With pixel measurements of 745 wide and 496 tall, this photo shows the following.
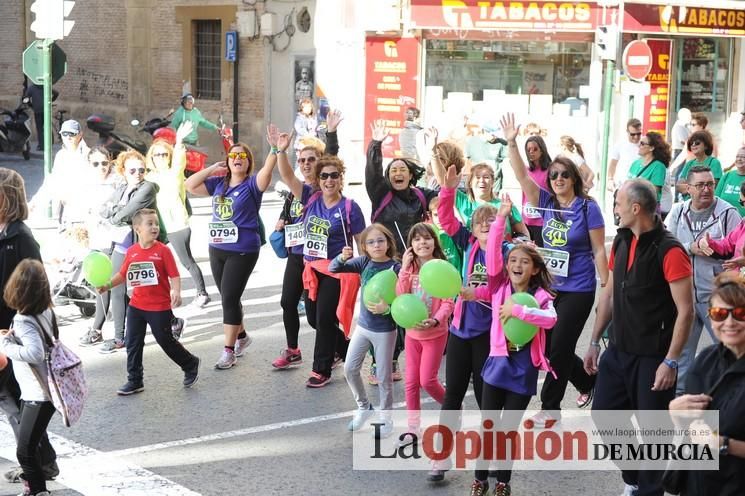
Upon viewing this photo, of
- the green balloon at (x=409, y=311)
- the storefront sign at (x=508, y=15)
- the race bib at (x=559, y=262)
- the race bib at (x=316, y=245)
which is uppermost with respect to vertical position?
the storefront sign at (x=508, y=15)

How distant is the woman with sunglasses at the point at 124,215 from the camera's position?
1003cm

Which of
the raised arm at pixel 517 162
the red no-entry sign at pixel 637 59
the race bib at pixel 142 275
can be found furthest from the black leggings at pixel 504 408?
the red no-entry sign at pixel 637 59

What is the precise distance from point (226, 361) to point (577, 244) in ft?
11.4

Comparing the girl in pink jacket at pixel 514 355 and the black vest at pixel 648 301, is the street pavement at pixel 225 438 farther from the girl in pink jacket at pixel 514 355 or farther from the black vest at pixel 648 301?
the black vest at pixel 648 301

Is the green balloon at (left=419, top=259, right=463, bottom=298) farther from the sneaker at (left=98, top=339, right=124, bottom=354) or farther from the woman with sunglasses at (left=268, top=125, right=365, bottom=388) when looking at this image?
the sneaker at (left=98, top=339, right=124, bottom=354)

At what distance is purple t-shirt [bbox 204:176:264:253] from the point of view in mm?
9531

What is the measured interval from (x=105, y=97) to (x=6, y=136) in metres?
5.28

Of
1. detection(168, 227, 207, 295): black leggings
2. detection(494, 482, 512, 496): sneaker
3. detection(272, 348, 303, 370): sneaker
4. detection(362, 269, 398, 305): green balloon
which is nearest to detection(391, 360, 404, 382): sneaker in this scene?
detection(272, 348, 303, 370): sneaker

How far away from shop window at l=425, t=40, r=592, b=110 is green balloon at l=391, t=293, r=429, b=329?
17059 millimetres

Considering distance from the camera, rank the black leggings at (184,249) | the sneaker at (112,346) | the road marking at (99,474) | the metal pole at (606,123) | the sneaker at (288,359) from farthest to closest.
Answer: the metal pole at (606,123), the black leggings at (184,249), the sneaker at (112,346), the sneaker at (288,359), the road marking at (99,474)

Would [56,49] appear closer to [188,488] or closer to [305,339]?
[305,339]

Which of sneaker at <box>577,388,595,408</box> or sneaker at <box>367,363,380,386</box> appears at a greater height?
sneaker at <box>577,388,595,408</box>

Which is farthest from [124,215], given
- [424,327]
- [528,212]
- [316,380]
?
[424,327]

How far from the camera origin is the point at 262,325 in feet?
37.0
